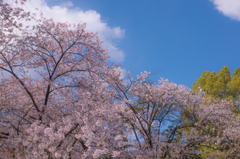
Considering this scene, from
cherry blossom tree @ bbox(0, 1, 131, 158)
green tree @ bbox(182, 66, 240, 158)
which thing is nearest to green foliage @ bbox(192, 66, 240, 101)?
green tree @ bbox(182, 66, 240, 158)

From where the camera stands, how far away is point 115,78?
898 centimetres

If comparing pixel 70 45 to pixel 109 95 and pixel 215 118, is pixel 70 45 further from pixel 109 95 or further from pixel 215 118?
pixel 215 118

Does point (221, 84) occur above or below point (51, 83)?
above

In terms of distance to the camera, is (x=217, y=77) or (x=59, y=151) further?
(x=217, y=77)

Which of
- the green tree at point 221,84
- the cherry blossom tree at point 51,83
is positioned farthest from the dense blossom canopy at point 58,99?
the green tree at point 221,84

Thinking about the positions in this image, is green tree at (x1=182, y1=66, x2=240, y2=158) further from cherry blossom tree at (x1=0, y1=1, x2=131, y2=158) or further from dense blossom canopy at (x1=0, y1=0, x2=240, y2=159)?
cherry blossom tree at (x1=0, y1=1, x2=131, y2=158)

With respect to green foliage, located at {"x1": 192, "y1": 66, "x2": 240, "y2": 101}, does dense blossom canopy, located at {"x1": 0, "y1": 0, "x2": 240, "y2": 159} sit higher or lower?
lower

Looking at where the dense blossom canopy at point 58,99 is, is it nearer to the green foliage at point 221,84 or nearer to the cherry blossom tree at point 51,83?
the cherry blossom tree at point 51,83

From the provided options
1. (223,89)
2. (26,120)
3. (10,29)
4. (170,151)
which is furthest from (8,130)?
(223,89)

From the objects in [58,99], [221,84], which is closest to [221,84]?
[221,84]

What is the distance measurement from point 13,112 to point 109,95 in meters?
4.18

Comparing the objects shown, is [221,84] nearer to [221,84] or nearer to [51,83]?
[221,84]

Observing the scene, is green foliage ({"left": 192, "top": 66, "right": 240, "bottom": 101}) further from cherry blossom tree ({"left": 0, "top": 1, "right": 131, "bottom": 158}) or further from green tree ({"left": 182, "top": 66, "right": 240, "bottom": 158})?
cherry blossom tree ({"left": 0, "top": 1, "right": 131, "bottom": 158})

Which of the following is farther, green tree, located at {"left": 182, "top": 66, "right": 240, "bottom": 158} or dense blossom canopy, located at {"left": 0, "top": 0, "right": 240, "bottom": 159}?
green tree, located at {"left": 182, "top": 66, "right": 240, "bottom": 158}
